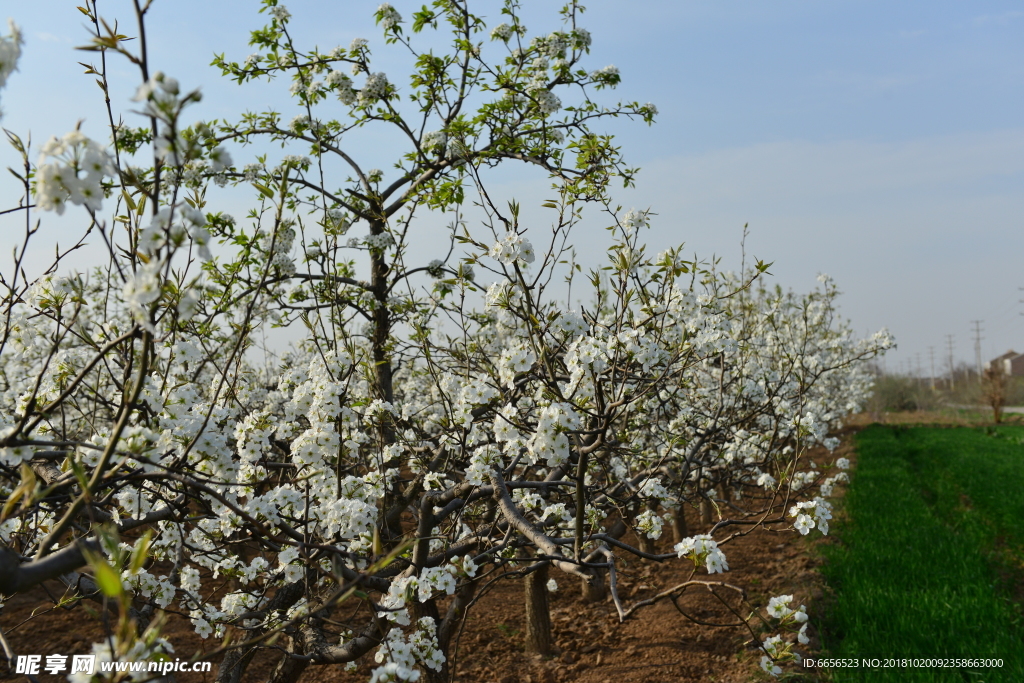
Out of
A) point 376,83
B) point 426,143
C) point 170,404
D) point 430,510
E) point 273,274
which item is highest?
point 376,83

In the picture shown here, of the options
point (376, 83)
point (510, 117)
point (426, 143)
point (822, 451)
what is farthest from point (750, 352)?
point (822, 451)

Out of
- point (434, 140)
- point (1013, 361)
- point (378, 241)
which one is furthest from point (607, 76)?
point (1013, 361)

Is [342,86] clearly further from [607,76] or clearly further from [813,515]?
[813,515]

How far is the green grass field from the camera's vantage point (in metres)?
4.50

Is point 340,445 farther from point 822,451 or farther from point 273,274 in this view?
point 822,451

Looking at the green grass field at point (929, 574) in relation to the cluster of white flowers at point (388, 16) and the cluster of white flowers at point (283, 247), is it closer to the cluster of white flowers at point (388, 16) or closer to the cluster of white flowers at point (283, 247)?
the cluster of white flowers at point (283, 247)

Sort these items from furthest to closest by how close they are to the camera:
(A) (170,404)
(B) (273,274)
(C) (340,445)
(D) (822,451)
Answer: (D) (822,451)
(B) (273,274)
(C) (340,445)
(A) (170,404)

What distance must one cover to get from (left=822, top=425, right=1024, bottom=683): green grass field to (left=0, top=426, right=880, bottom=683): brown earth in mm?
376

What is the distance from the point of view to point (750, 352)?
7598mm

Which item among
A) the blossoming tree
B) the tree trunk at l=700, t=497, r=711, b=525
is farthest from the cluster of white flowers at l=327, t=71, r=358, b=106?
the tree trunk at l=700, t=497, r=711, b=525

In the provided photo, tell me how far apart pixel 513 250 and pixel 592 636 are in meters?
4.29

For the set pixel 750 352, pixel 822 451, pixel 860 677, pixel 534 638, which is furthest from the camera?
pixel 822 451

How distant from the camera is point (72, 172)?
1.33m

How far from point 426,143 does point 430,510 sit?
4.19 m
